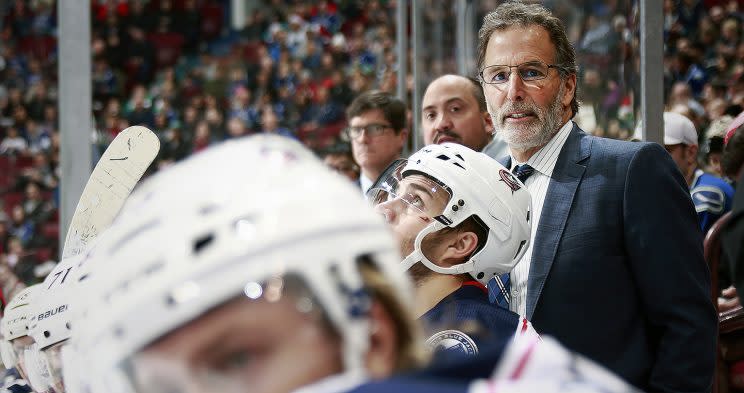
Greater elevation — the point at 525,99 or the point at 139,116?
the point at 525,99

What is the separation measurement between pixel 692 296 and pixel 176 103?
1142 cm

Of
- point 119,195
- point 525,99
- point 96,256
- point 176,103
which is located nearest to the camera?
point 96,256

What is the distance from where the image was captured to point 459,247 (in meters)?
2.00

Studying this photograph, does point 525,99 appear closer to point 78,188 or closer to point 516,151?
point 516,151

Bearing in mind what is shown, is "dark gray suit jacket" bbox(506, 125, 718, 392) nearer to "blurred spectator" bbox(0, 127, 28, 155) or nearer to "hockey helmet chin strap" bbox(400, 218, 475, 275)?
"hockey helmet chin strap" bbox(400, 218, 475, 275)

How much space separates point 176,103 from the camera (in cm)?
1293

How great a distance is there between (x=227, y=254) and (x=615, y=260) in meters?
1.67

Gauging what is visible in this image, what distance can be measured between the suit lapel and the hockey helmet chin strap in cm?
34

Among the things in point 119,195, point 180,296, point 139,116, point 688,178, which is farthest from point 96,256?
point 139,116

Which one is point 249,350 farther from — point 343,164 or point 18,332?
point 343,164

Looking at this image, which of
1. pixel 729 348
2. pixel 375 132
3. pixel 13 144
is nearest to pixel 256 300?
pixel 729 348

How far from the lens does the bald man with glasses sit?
401cm

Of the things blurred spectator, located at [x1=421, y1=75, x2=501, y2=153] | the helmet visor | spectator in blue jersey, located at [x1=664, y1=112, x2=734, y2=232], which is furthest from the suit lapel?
spectator in blue jersey, located at [x1=664, y1=112, x2=734, y2=232]

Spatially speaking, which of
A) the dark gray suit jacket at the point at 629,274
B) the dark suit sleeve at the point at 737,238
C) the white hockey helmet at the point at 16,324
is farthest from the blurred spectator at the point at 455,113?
the dark suit sleeve at the point at 737,238
